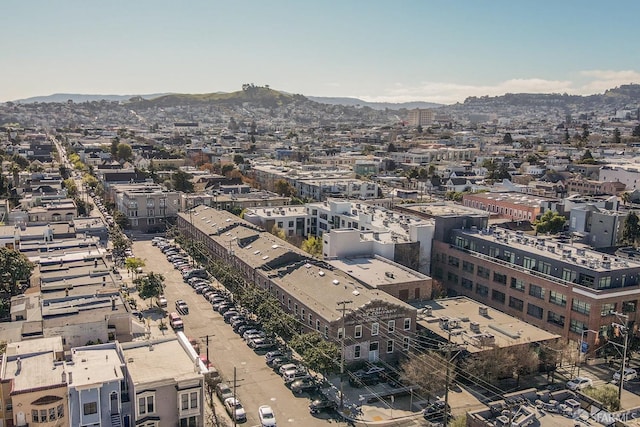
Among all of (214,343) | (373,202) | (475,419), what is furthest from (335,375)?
(373,202)

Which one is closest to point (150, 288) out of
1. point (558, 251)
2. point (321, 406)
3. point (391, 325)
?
point (391, 325)

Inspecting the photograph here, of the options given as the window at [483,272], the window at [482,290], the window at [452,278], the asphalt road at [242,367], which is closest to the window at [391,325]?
the asphalt road at [242,367]

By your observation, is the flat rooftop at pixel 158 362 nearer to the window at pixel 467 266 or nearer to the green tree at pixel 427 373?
the green tree at pixel 427 373

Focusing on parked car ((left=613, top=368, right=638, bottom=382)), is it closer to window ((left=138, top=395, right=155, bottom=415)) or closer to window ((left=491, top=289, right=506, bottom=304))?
window ((left=491, top=289, right=506, bottom=304))

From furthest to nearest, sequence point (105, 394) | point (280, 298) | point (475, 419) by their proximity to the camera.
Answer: point (280, 298), point (105, 394), point (475, 419)

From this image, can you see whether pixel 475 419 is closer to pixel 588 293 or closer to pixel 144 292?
pixel 588 293

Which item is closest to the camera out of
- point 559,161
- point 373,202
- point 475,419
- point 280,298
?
point 475,419
